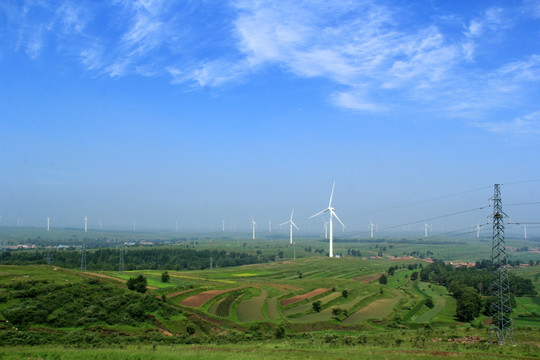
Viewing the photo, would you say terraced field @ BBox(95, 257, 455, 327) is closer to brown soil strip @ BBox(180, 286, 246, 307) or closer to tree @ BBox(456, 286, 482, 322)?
brown soil strip @ BBox(180, 286, 246, 307)

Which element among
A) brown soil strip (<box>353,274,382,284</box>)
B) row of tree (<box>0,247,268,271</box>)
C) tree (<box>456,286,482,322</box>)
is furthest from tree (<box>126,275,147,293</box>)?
brown soil strip (<box>353,274,382,284</box>)

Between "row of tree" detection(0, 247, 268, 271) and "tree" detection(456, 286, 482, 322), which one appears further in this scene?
"row of tree" detection(0, 247, 268, 271)

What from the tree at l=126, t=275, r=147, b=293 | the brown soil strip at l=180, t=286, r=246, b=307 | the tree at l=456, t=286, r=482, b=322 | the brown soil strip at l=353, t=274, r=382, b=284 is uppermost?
the tree at l=126, t=275, r=147, b=293

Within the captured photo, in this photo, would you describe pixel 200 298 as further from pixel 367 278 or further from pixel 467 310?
pixel 367 278

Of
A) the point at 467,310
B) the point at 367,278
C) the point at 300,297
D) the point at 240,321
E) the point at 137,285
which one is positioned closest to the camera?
the point at 240,321

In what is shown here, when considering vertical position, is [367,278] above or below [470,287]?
below

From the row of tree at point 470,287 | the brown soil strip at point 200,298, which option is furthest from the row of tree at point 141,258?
the row of tree at point 470,287

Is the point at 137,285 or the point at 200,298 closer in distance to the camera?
the point at 137,285

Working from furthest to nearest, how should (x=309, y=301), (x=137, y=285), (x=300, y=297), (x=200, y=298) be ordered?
1. (x=300, y=297)
2. (x=309, y=301)
3. (x=200, y=298)
4. (x=137, y=285)

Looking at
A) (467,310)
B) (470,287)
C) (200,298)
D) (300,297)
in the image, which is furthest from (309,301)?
(470,287)

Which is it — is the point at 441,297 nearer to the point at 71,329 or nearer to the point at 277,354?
the point at 277,354

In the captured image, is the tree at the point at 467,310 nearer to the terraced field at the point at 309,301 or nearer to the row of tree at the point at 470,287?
the row of tree at the point at 470,287

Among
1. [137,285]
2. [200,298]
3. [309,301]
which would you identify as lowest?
[309,301]
